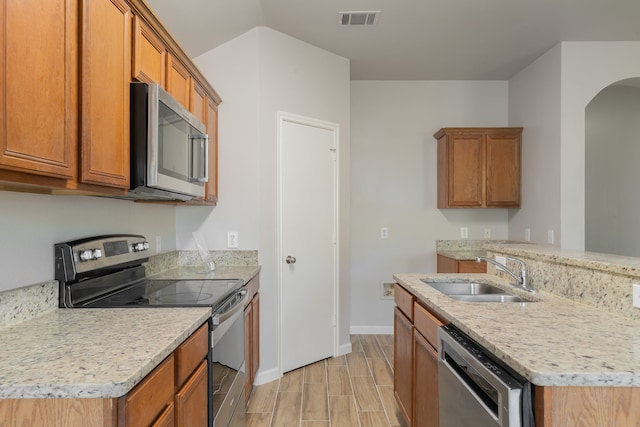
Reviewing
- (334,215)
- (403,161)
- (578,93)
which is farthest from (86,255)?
(578,93)

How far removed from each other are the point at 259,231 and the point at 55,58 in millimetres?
1816

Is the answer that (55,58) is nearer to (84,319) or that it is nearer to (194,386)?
(84,319)

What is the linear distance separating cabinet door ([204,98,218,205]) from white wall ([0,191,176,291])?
Answer: 0.67 m

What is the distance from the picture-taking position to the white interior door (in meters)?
2.86

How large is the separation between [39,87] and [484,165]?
359 centimetres

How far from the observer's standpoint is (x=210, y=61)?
109 inches

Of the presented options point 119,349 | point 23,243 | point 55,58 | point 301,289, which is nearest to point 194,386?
point 119,349

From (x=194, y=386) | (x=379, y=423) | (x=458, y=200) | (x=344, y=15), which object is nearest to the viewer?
(x=194, y=386)

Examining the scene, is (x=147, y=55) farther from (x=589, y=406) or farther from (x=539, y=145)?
(x=539, y=145)

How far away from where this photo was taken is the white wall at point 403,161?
3.90 metres

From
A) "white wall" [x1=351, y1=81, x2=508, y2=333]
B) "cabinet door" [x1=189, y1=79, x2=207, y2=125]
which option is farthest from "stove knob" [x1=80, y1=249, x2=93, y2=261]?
"white wall" [x1=351, y1=81, x2=508, y2=333]

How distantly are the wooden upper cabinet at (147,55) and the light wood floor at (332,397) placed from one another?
2068 millimetres

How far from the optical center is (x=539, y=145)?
3295mm

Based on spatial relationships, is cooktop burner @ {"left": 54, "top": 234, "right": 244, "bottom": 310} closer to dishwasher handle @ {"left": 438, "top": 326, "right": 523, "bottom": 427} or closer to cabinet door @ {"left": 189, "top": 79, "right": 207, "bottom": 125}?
cabinet door @ {"left": 189, "top": 79, "right": 207, "bottom": 125}
